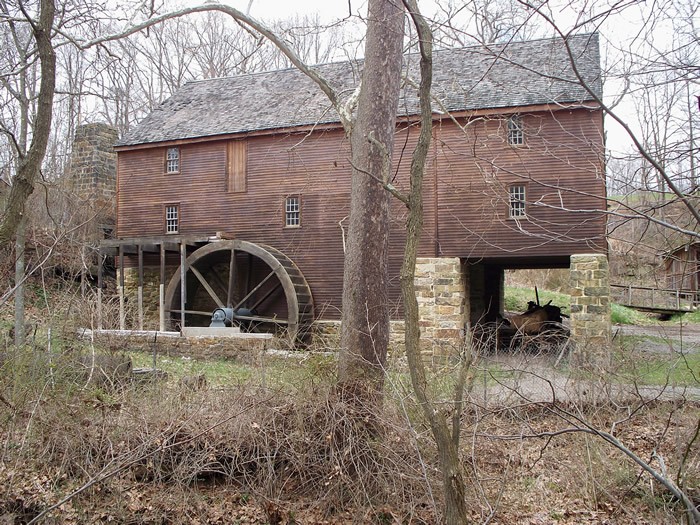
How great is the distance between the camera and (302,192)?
15.3 metres

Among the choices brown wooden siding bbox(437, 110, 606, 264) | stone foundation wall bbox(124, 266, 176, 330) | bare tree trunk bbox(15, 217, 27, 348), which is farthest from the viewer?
stone foundation wall bbox(124, 266, 176, 330)

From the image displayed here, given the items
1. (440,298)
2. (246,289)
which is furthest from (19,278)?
(246,289)

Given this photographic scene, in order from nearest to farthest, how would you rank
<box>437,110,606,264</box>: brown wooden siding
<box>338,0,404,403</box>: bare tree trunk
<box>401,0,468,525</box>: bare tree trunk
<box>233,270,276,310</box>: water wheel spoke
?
<box>401,0,468,525</box>: bare tree trunk < <box>338,0,404,403</box>: bare tree trunk < <box>437,110,606,264</box>: brown wooden siding < <box>233,270,276,310</box>: water wheel spoke

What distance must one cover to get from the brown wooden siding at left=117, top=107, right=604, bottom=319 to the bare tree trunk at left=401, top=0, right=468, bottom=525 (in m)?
7.93

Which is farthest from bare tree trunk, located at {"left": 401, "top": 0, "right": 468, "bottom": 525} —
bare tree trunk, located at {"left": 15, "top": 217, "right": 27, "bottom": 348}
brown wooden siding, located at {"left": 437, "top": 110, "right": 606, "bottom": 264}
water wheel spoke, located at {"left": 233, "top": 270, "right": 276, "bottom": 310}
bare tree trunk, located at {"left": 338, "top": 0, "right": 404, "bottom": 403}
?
water wheel spoke, located at {"left": 233, "top": 270, "right": 276, "bottom": 310}

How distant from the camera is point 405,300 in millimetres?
4113

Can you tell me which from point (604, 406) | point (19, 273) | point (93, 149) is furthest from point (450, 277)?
point (93, 149)

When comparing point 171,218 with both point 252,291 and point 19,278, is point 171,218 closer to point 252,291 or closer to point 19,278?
point 252,291

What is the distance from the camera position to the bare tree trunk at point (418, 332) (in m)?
3.80

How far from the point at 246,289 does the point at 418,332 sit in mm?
13192

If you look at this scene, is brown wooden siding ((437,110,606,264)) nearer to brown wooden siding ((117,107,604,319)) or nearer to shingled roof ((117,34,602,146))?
brown wooden siding ((117,107,604,319))

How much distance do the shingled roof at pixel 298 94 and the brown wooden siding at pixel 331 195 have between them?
1.50 feet

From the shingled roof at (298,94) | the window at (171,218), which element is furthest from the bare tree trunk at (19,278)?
the window at (171,218)

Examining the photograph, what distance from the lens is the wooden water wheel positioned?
579 inches
